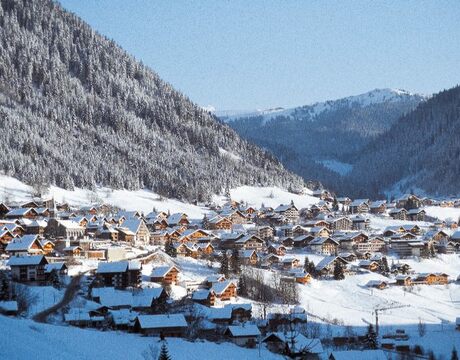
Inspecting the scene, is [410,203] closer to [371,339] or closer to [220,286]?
A: [220,286]

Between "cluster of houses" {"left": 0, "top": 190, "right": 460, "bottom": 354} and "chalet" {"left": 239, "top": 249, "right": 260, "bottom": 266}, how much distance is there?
12cm

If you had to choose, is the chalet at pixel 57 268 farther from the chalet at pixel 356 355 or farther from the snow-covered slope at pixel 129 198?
the snow-covered slope at pixel 129 198

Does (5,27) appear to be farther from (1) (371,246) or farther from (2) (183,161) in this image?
(1) (371,246)

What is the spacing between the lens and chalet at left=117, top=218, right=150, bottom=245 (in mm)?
93625

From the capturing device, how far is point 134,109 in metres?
174

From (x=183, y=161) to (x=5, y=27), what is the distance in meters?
47.9

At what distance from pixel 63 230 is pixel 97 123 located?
72.3 meters

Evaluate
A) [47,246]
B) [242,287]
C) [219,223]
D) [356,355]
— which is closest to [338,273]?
[242,287]

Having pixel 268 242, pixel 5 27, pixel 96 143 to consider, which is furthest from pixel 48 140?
pixel 268 242

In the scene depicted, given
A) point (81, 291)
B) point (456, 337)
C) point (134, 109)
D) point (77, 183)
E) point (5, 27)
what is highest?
point (5, 27)

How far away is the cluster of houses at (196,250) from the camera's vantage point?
63.3m

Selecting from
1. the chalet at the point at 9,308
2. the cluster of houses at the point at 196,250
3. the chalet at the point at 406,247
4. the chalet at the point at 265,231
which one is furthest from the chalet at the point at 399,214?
the chalet at the point at 9,308

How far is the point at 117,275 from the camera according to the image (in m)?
71.7

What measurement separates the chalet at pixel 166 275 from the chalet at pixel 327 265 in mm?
19544
